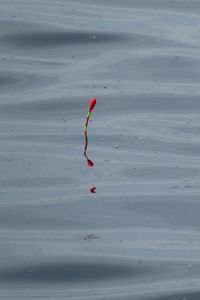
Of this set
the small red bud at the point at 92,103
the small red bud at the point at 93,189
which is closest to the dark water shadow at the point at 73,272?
the small red bud at the point at 93,189

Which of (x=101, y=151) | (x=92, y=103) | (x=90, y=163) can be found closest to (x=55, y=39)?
(x=92, y=103)

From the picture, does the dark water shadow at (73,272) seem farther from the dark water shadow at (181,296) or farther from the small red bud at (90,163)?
the small red bud at (90,163)

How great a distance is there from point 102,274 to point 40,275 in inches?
10.2

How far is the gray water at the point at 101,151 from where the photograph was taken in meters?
4.50

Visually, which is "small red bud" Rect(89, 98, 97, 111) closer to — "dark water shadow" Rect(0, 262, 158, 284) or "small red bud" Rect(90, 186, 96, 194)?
"small red bud" Rect(90, 186, 96, 194)

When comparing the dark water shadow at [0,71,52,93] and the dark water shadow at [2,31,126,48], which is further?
the dark water shadow at [2,31,126,48]

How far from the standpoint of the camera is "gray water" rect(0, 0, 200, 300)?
14.8 feet

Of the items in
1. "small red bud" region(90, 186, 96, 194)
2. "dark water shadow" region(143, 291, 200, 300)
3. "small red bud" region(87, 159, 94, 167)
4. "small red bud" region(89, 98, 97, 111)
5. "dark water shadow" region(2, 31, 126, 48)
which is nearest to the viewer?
"dark water shadow" region(143, 291, 200, 300)

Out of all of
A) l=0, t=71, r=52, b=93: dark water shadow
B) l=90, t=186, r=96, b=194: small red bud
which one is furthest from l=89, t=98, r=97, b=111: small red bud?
l=90, t=186, r=96, b=194: small red bud

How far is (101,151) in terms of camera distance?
6.00 m

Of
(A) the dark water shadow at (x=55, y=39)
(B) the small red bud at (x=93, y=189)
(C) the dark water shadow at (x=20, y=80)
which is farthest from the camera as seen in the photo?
(A) the dark water shadow at (x=55, y=39)

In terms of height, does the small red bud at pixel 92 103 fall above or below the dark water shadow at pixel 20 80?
below

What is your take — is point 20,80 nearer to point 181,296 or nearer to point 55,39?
point 55,39

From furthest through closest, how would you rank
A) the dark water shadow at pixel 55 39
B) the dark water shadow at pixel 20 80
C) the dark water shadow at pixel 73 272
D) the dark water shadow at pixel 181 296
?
the dark water shadow at pixel 55 39 < the dark water shadow at pixel 20 80 < the dark water shadow at pixel 73 272 < the dark water shadow at pixel 181 296
